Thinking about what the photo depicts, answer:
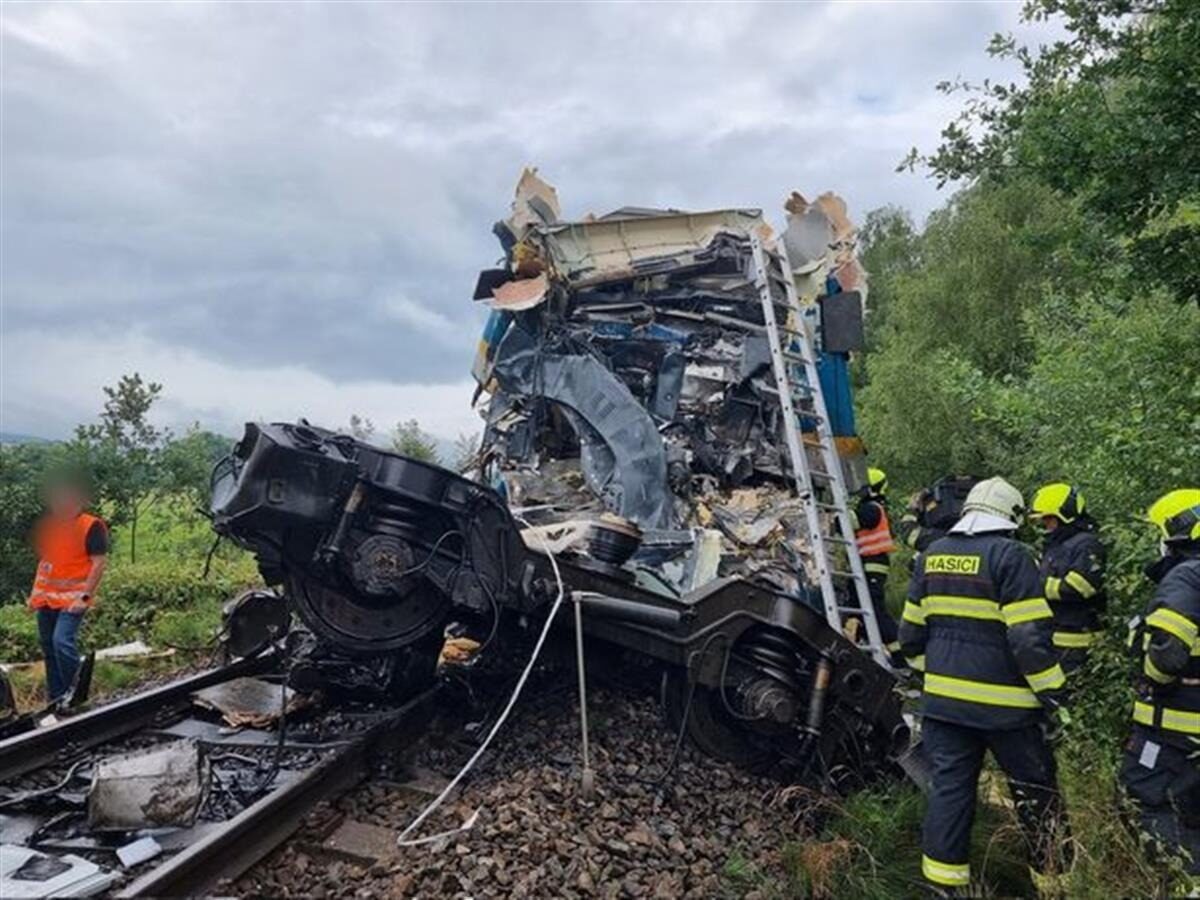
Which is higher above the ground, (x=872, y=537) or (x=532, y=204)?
(x=532, y=204)

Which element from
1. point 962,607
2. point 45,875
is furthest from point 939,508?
point 45,875

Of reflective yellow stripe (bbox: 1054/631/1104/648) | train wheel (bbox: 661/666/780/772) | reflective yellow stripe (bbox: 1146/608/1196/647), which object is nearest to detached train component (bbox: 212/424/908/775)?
train wheel (bbox: 661/666/780/772)

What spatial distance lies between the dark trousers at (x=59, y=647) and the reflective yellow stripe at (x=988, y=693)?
18.0ft

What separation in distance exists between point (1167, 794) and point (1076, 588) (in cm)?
140

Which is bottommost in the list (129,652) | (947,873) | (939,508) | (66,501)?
(129,652)

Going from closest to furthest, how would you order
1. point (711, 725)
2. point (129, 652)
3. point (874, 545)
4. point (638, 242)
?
point (711, 725) < point (129, 652) < point (874, 545) < point (638, 242)

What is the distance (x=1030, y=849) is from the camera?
3.99 m

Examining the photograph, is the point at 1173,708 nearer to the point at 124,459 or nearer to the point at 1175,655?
the point at 1175,655

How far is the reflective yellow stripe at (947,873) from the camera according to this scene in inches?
143

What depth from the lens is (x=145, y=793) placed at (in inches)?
143

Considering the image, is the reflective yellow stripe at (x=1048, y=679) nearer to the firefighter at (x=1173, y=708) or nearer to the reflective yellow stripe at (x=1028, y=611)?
the reflective yellow stripe at (x=1028, y=611)

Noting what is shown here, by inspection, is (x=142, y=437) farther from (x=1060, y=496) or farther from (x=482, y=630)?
(x=1060, y=496)

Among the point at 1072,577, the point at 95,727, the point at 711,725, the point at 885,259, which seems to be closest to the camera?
the point at 95,727

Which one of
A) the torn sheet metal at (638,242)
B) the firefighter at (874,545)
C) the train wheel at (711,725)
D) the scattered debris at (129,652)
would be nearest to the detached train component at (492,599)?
the train wheel at (711,725)
